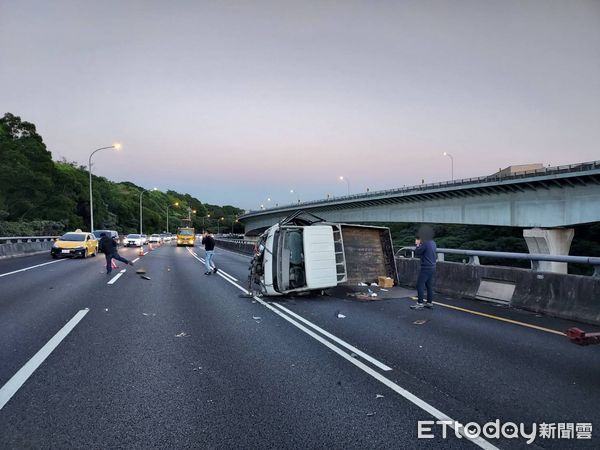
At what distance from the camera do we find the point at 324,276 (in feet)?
36.8

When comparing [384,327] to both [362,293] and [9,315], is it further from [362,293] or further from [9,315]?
[9,315]

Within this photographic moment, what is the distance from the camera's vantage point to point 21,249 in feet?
88.7

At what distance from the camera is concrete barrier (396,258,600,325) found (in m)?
8.09

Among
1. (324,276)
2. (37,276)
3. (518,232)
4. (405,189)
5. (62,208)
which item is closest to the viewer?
(324,276)

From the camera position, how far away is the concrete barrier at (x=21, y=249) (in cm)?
2455

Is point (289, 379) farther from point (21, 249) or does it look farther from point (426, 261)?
point (21, 249)

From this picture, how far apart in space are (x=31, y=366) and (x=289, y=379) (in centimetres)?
341

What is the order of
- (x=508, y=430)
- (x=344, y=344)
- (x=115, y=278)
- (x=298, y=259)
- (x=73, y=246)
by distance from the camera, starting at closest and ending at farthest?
(x=508, y=430)
(x=344, y=344)
(x=298, y=259)
(x=115, y=278)
(x=73, y=246)

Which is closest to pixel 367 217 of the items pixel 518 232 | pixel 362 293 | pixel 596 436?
pixel 518 232

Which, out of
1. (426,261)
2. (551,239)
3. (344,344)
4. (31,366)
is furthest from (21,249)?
(551,239)

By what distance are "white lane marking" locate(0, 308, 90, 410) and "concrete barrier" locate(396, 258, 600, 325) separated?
31.2ft

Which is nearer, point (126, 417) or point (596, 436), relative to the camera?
point (596, 436)

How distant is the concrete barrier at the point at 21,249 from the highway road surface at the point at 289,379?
19.5 meters

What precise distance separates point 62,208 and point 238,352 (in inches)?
2586
